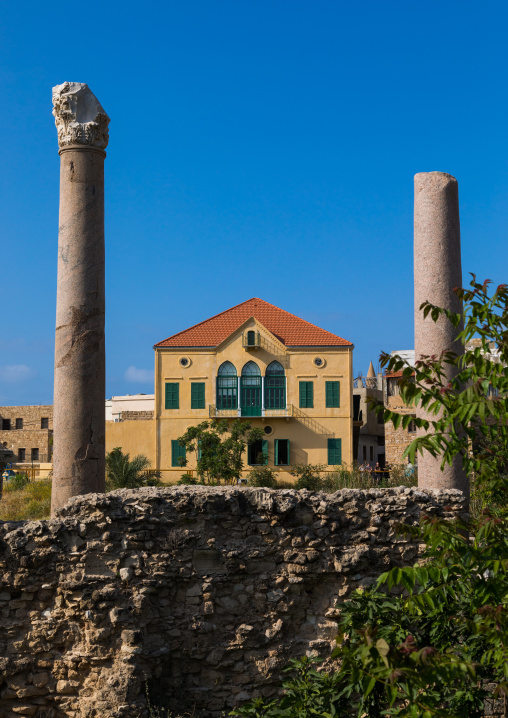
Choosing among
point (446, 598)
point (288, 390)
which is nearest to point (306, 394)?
point (288, 390)

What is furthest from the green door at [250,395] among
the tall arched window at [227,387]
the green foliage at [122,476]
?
the green foliage at [122,476]

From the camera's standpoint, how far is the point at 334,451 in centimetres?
3369

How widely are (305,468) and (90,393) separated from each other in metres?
23.5

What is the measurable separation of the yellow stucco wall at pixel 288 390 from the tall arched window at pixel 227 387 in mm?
239

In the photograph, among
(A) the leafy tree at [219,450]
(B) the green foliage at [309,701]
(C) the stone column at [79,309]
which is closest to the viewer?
(B) the green foliage at [309,701]

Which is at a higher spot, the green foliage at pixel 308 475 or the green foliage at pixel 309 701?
the green foliage at pixel 308 475

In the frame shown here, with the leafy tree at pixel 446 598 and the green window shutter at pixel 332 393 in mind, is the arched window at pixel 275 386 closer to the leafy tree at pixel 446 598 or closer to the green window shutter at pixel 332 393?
the green window shutter at pixel 332 393

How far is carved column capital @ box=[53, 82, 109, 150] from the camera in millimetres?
10578

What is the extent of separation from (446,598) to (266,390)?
94.7 feet

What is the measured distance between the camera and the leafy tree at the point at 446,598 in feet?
13.7

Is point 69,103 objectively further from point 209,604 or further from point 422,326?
point 209,604

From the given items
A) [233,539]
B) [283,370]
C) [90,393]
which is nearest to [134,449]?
[283,370]

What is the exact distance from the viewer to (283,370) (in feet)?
112

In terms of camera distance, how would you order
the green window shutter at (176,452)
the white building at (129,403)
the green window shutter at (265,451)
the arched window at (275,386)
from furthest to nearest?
the white building at (129,403) → the arched window at (275,386) → the green window shutter at (265,451) → the green window shutter at (176,452)
